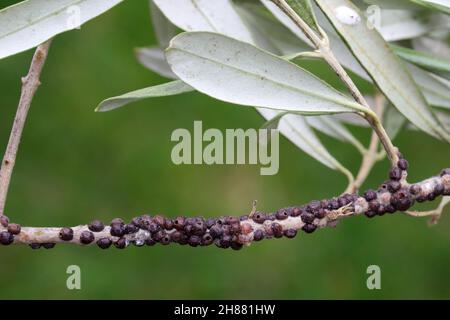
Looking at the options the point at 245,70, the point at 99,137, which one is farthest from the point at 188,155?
the point at 99,137

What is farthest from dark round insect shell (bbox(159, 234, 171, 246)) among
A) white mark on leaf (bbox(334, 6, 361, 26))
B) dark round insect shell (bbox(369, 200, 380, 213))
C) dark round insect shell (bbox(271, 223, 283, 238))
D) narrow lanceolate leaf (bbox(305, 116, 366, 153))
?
narrow lanceolate leaf (bbox(305, 116, 366, 153))

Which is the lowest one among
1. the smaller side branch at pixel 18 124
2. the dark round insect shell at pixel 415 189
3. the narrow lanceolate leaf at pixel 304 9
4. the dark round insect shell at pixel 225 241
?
the dark round insect shell at pixel 225 241

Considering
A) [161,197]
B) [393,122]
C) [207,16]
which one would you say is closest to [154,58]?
[207,16]

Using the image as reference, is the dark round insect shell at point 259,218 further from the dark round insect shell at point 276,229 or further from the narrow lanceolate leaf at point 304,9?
the narrow lanceolate leaf at point 304,9

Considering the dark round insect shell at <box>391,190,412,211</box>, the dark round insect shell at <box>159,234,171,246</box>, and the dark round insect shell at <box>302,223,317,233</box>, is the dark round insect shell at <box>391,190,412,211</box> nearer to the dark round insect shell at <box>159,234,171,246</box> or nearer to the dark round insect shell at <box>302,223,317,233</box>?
the dark round insect shell at <box>302,223,317,233</box>

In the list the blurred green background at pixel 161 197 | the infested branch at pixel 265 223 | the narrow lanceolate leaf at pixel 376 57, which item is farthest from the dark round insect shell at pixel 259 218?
the blurred green background at pixel 161 197
